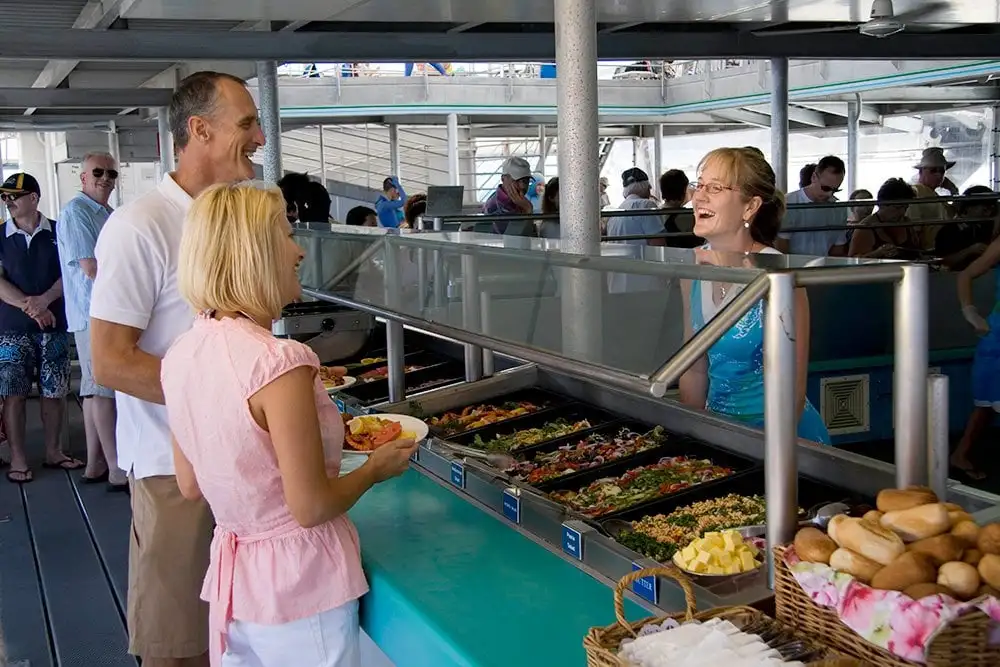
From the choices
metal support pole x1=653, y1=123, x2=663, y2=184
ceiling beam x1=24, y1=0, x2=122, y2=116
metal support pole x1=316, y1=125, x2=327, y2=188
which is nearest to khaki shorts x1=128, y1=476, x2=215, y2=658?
ceiling beam x1=24, y1=0, x2=122, y2=116

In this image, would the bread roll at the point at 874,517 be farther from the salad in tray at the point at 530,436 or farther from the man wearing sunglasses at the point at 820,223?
the man wearing sunglasses at the point at 820,223

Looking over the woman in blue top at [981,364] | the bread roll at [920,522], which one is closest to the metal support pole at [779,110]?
the woman in blue top at [981,364]

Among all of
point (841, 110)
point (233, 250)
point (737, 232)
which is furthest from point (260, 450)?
point (841, 110)

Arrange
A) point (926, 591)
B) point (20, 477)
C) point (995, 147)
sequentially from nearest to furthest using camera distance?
point (926, 591) → point (20, 477) → point (995, 147)

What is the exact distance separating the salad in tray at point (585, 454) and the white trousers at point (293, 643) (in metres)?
0.80

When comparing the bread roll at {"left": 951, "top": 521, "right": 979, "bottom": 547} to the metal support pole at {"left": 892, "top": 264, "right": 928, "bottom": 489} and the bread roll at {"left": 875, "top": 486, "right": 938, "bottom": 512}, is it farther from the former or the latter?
the metal support pole at {"left": 892, "top": 264, "right": 928, "bottom": 489}

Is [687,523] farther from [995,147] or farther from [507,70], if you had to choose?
[995,147]

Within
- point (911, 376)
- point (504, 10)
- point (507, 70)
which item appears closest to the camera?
point (911, 376)

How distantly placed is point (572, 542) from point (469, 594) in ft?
0.85

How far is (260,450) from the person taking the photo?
1874 millimetres

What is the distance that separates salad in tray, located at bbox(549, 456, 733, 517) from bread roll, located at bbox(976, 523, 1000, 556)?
1.04 m

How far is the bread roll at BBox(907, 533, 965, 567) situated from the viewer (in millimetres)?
1482

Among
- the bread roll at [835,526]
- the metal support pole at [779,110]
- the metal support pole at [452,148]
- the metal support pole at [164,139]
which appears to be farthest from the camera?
the metal support pole at [452,148]

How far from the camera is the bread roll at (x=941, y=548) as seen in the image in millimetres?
1482
